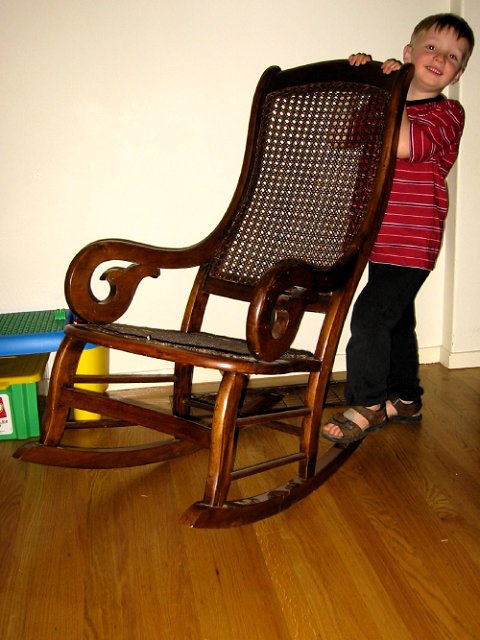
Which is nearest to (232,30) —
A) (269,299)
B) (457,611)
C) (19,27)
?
(19,27)

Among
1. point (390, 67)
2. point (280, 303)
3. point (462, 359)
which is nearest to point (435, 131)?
point (390, 67)

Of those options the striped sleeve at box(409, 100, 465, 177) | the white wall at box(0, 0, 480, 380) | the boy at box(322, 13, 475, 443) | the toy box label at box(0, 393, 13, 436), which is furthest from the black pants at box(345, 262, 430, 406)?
the toy box label at box(0, 393, 13, 436)

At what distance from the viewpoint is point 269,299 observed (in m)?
1.12

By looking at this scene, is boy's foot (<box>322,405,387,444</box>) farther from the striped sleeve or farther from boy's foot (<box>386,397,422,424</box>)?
the striped sleeve

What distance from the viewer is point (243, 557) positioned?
1173 mm

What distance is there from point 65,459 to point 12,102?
1.08m

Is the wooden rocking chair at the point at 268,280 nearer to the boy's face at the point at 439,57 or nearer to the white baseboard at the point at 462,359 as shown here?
the boy's face at the point at 439,57

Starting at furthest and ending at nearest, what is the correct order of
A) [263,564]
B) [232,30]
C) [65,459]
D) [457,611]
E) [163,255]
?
[232,30]
[163,255]
[65,459]
[263,564]
[457,611]

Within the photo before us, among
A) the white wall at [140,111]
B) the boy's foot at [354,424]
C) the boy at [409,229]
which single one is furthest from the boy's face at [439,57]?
Result: the boy's foot at [354,424]

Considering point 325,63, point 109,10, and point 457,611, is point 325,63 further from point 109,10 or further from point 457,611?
point 457,611

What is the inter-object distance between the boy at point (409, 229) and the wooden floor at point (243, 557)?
0.18m

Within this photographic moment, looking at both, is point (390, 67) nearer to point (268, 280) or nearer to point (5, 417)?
point (268, 280)

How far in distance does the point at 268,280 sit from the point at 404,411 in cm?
84

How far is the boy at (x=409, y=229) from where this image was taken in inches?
59.6
